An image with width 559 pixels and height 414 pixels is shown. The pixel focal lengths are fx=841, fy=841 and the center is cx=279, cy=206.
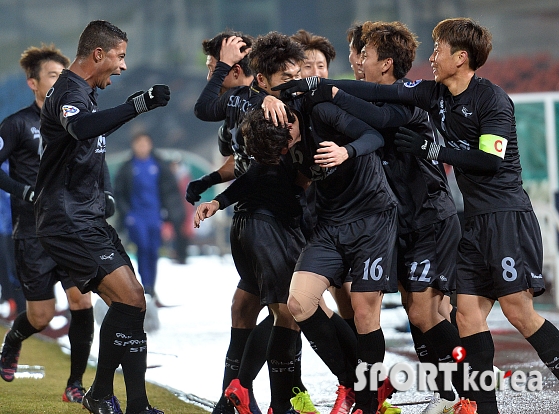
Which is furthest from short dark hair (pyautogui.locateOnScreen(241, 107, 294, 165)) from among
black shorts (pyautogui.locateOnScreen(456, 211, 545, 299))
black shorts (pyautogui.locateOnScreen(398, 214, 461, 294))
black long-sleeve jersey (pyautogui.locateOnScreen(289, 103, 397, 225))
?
black shorts (pyautogui.locateOnScreen(456, 211, 545, 299))

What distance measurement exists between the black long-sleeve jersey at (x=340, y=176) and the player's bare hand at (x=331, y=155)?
9.9 inches

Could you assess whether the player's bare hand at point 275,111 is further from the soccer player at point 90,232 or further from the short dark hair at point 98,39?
the short dark hair at point 98,39

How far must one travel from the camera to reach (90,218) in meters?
4.82

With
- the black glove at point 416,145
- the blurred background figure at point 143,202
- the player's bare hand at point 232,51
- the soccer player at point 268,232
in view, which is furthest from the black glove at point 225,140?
the blurred background figure at point 143,202

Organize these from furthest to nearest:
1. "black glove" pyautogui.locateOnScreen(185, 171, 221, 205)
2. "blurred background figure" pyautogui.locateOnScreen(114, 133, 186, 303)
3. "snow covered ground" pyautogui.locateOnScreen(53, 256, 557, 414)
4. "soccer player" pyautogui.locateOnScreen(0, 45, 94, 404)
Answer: "blurred background figure" pyautogui.locateOnScreen(114, 133, 186, 303)
"soccer player" pyautogui.locateOnScreen(0, 45, 94, 404)
"snow covered ground" pyautogui.locateOnScreen(53, 256, 557, 414)
"black glove" pyautogui.locateOnScreen(185, 171, 221, 205)

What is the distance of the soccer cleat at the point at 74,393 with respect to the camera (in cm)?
562

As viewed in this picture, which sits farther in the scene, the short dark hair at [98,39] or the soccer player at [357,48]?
the soccer player at [357,48]

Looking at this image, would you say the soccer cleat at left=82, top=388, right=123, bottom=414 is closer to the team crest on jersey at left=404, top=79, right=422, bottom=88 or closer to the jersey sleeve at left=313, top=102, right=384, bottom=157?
the jersey sleeve at left=313, top=102, right=384, bottom=157

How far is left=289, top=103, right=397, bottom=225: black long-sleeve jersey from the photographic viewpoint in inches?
180

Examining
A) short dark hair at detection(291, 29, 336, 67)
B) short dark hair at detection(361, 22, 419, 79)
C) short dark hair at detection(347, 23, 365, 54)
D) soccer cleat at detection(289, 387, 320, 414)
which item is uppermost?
short dark hair at detection(291, 29, 336, 67)

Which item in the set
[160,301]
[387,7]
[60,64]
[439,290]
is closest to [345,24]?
[387,7]

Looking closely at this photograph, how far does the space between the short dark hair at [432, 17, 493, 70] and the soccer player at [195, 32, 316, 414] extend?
874 millimetres

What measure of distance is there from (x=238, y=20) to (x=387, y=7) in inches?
186

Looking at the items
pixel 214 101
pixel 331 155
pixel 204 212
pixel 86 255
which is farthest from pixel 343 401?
pixel 214 101
